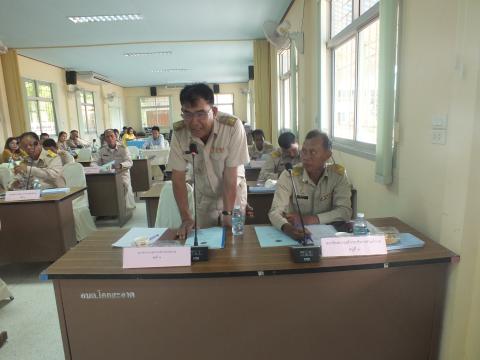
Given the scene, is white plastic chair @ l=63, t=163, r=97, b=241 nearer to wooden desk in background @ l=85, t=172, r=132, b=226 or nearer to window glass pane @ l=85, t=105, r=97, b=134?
wooden desk in background @ l=85, t=172, r=132, b=226

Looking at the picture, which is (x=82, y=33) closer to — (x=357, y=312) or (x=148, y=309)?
(x=148, y=309)

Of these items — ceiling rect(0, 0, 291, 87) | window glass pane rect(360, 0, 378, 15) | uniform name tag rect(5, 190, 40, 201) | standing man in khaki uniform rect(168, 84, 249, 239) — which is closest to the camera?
standing man in khaki uniform rect(168, 84, 249, 239)

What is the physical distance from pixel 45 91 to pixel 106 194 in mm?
6266

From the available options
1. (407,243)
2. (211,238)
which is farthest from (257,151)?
(407,243)

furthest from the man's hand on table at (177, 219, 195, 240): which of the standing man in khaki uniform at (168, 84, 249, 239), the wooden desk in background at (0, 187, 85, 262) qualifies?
the wooden desk in background at (0, 187, 85, 262)

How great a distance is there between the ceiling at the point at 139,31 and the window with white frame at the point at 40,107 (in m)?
0.69

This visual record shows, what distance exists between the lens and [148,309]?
52.8 inches

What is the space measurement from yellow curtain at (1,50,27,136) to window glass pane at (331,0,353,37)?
6.65m

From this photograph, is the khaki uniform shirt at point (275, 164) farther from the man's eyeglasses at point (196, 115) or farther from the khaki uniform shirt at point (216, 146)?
the man's eyeglasses at point (196, 115)

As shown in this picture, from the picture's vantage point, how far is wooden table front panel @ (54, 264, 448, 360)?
1.33m

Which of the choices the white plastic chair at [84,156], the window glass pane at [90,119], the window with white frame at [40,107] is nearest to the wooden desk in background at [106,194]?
the white plastic chair at [84,156]

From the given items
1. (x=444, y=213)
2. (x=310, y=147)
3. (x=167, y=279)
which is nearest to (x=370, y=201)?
(x=310, y=147)

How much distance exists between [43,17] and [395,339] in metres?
5.81

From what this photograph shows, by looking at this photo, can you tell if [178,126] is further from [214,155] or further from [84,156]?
[84,156]
